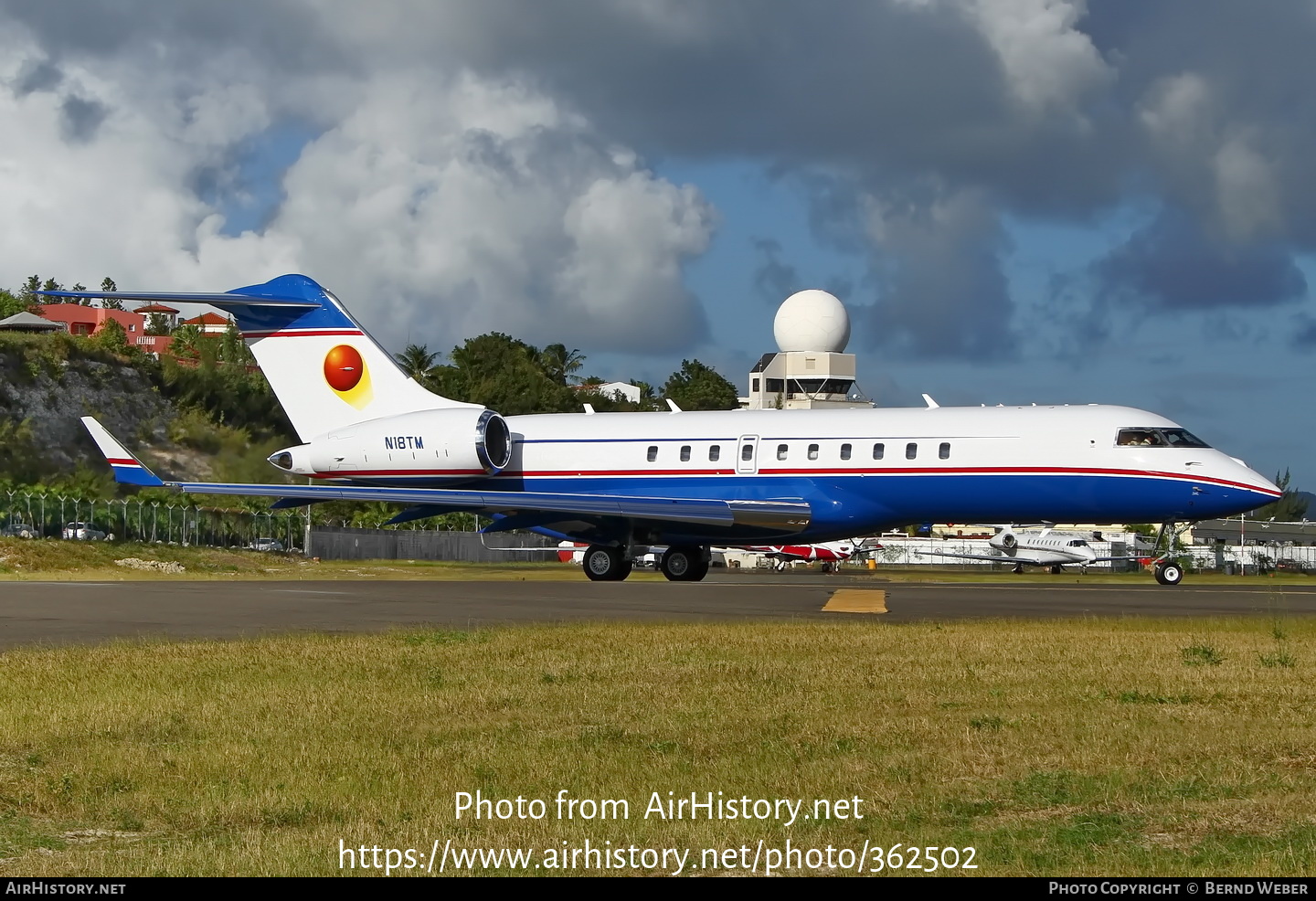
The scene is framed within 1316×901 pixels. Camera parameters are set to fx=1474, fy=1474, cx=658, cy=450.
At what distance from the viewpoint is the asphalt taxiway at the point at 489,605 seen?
58.4 ft

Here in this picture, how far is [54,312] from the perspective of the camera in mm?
159750

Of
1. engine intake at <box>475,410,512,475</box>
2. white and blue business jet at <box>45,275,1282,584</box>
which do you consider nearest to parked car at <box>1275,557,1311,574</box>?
white and blue business jet at <box>45,275,1282,584</box>

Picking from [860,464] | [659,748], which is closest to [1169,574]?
[860,464]

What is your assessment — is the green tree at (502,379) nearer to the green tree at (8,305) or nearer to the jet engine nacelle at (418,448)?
the jet engine nacelle at (418,448)

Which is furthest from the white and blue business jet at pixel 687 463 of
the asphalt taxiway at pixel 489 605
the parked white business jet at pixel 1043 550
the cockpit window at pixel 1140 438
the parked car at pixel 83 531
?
the parked white business jet at pixel 1043 550

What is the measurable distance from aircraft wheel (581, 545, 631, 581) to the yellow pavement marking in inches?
310

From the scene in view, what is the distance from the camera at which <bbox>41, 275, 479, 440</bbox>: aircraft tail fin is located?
1379 inches

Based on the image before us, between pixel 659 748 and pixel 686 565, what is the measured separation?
2544 cm

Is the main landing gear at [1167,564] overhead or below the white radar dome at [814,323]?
below

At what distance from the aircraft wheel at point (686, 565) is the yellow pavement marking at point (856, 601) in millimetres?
7714

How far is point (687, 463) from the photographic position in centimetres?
3225

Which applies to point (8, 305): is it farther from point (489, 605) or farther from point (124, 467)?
point (489, 605)

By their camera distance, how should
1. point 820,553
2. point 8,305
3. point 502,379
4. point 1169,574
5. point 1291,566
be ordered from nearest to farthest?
point 1169,574 < point 820,553 < point 1291,566 < point 502,379 < point 8,305

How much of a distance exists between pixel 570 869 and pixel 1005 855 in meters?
1.81
